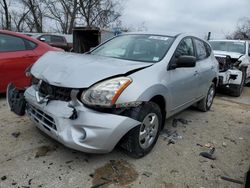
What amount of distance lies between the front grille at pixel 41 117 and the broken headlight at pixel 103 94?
46 cm

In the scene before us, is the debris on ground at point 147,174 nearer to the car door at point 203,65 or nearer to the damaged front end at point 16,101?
the damaged front end at point 16,101

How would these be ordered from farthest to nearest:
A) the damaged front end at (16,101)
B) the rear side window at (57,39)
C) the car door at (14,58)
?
1. the rear side window at (57,39)
2. the car door at (14,58)
3. the damaged front end at (16,101)

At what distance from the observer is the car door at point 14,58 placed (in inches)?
184

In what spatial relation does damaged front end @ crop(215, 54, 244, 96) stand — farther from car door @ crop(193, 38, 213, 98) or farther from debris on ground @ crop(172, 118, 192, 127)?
debris on ground @ crop(172, 118, 192, 127)

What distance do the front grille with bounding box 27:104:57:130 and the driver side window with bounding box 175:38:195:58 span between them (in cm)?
195

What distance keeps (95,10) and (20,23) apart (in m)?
Result: 10.7

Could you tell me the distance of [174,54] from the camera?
339 cm

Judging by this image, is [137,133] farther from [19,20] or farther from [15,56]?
[19,20]

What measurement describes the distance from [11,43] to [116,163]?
11.6 ft

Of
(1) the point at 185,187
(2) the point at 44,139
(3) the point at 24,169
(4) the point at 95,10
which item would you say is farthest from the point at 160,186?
(4) the point at 95,10

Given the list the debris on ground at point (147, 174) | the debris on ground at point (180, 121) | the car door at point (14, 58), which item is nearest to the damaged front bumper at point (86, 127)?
the debris on ground at point (147, 174)

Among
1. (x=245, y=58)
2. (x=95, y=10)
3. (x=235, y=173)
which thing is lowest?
(x=235, y=173)

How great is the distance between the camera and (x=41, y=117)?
2771 millimetres

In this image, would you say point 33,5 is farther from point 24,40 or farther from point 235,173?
point 235,173
